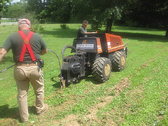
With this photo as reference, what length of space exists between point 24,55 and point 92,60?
308 cm

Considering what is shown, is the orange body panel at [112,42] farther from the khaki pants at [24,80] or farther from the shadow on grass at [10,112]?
the shadow on grass at [10,112]

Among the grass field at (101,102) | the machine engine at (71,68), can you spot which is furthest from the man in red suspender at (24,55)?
the machine engine at (71,68)

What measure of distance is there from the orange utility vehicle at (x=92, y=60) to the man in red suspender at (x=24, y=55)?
1397 millimetres

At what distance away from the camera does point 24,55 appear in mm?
3309

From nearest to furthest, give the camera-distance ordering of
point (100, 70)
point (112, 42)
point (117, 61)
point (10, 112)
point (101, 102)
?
point (10, 112) < point (101, 102) < point (100, 70) < point (117, 61) < point (112, 42)

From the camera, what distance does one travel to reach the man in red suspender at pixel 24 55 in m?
3.21

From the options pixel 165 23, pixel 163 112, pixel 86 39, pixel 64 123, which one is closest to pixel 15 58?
pixel 64 123

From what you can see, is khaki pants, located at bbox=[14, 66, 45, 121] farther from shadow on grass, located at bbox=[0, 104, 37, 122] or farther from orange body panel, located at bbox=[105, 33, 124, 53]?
orange body panel, located at bbox=[105, 33, 124, 53]

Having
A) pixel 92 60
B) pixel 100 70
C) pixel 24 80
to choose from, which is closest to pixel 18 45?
pixel 24 80

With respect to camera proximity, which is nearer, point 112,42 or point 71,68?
point 71,68

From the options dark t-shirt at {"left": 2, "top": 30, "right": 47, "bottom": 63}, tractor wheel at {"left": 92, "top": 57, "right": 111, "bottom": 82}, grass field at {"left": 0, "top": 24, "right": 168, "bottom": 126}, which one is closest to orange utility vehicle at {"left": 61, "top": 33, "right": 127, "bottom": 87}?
tractor wheel at {"left": 92, "top": 57, "right": 111, "bottom": 82}

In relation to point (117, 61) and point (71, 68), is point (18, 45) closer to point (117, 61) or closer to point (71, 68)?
point (71, 68)

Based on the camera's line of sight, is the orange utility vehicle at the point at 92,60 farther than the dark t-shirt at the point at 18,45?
Yes

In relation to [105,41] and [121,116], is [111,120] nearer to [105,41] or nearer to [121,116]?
[121,116]
